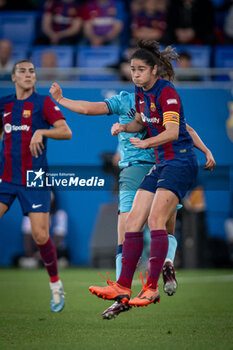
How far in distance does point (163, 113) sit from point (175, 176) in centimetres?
48

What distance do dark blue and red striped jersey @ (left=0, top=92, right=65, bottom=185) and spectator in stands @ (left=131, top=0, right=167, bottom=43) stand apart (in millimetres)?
6858

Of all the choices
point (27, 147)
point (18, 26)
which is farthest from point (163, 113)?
point (18, 26)

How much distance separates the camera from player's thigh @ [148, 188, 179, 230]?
5020 mm

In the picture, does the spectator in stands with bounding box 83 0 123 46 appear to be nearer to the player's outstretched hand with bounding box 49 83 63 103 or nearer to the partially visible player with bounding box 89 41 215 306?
the partially visible player with bounding box 89 41 215 306

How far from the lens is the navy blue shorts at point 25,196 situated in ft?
19.8

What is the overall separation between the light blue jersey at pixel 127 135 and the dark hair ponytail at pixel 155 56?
0.39 metres

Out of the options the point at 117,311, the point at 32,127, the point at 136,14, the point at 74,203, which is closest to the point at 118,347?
the point at 117,311

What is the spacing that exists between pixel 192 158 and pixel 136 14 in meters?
8.35

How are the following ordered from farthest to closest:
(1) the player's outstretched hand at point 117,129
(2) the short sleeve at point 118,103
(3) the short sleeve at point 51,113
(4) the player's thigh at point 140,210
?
1. (3) the short sleeve at point 51,113
2. (2) the short sleeve at point 118,103
3. (1) the player's outstretched hand at point 117,129
4. (4) the player's thigh at point 140,210

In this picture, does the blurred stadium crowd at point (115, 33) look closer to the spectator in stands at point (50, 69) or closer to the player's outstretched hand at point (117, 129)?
the spectator in stands at point (50, 69)

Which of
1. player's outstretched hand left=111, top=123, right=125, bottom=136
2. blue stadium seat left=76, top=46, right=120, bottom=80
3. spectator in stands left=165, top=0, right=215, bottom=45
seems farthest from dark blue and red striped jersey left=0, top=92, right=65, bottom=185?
spectator in stands left=165, top=0, right=215, bottom=45

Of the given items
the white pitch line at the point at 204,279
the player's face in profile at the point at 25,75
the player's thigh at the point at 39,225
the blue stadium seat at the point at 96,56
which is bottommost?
the white pitch line at the point at 204,279

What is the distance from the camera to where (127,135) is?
598 centimetres

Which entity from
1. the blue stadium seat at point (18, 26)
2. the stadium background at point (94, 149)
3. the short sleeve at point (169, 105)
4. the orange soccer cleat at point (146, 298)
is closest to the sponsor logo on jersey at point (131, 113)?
the short sleeve at point (169, 105)
